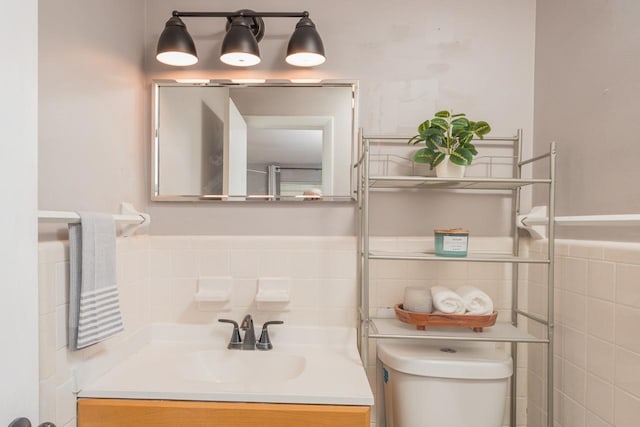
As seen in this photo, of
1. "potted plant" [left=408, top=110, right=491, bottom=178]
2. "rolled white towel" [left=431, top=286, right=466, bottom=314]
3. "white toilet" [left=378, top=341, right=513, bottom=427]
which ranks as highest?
"potted plant" [left=408, top=110, right=491, bottom=178]

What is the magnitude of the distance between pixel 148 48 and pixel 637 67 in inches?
65.9

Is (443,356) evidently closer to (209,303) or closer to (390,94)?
(209,303)

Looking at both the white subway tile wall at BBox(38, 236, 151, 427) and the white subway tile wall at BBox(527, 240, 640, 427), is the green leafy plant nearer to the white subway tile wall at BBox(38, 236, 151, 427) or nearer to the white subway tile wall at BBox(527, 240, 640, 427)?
the white subway tile wall at BBox(527, 240, 640, 427)

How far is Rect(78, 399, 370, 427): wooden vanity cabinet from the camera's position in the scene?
3.58ft

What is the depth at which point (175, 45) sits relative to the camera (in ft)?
4.53

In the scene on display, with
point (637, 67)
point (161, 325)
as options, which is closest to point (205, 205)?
point (161, 325)

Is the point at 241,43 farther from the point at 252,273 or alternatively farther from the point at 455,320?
the point at 455,320

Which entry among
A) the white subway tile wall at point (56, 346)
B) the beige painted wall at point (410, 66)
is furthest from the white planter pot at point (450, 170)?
the white subway tile wall at point (56, 346)

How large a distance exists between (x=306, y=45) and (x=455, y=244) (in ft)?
2.87

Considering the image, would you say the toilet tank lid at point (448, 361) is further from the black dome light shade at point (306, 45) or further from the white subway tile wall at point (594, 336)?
the black dome light shade at point (306, 45)
